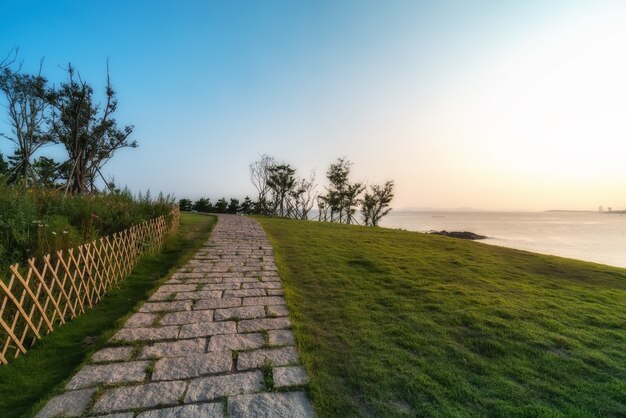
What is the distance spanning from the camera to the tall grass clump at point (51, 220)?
3.92 m

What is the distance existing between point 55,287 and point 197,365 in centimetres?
252

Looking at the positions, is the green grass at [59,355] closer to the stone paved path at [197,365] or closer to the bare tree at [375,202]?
the stone paved path at [197,365]

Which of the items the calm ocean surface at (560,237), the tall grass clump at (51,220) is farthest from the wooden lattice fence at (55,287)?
the calm ocean surface at (560,237)

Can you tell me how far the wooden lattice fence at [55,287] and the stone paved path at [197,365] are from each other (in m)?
0.83

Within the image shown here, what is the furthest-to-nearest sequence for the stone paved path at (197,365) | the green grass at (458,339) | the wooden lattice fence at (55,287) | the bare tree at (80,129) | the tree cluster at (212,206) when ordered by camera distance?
1. the tree cluster at (212,206)
2. the bare tree at (80,129)
3. the wooden lattice fence at (55,287)
4. the green grass at (458,339)
5. the stone paved path at (197,365)

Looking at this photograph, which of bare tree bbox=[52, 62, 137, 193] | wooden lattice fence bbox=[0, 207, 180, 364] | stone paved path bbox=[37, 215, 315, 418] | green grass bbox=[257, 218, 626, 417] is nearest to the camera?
stone paved path bbox=[37, 215, 315, 418]

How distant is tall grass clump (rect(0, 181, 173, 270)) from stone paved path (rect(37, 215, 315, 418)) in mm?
1566

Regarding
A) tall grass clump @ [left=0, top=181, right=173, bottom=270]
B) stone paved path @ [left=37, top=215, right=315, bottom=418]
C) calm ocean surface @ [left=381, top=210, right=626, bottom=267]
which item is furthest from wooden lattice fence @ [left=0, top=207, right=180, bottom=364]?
calm ocean surface @ [left=381, top=210, right=626, bottom=267]

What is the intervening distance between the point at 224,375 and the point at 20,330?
233 cm

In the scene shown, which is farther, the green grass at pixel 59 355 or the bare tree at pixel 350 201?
the bare tree at pixel 350 201

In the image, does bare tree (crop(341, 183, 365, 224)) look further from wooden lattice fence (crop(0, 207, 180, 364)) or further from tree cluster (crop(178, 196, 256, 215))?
wooden lattice fence (crop(0, 207, 180, 364))

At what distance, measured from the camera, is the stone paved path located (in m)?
2.10

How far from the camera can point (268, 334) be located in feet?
10.6

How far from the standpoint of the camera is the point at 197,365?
2.60 metres
